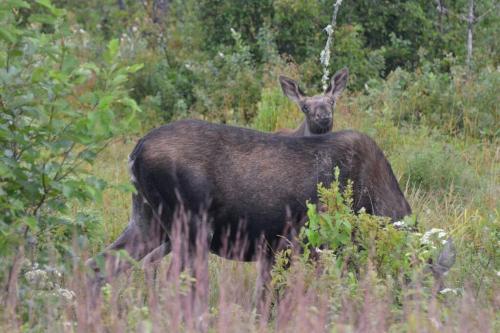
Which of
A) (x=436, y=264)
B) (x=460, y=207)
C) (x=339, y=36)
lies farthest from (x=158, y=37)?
(x=436, y=264)

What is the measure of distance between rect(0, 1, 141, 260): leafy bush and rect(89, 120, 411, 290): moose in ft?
4.54

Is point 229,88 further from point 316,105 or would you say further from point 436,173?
point 436,173

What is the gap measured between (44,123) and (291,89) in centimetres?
621

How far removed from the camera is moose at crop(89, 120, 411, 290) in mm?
7508

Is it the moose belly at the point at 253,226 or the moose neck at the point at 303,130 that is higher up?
the moose neck at the point at 303,130

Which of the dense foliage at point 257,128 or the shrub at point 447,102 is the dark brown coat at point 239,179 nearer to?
the dense foliage at point 257,128

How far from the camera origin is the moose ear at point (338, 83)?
11719 mm

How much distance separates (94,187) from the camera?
5891 millimetres

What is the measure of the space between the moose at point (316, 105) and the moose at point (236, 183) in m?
2.66

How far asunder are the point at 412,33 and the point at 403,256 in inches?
374

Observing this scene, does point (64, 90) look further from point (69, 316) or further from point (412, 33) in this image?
point (412, 33)

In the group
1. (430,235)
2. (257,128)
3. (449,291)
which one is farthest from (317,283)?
(257,128)

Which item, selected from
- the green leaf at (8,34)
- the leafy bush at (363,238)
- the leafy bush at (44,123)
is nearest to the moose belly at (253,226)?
the leafy bush at (363,238)

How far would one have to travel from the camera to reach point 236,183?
7621 millimetres
